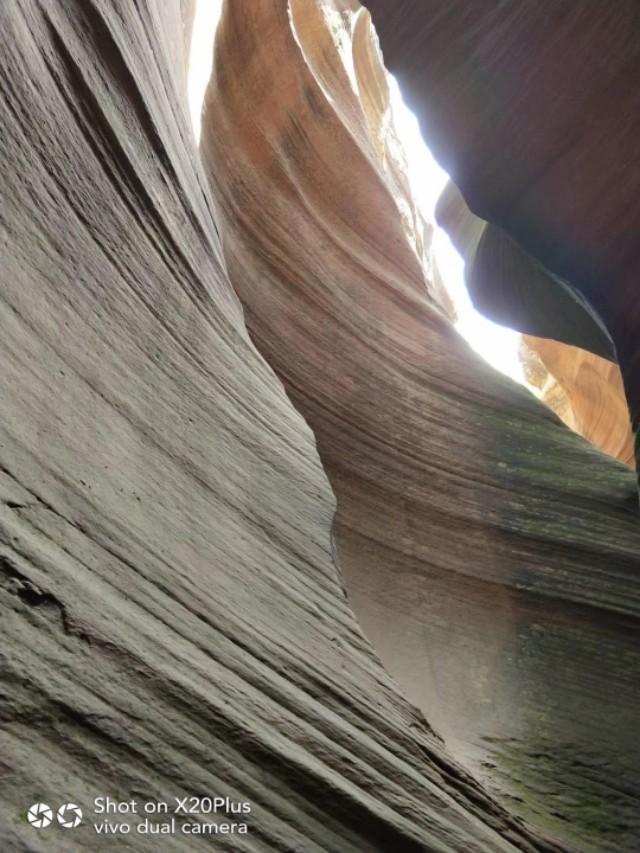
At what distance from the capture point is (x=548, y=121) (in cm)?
445

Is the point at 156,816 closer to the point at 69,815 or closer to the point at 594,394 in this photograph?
the point at 69,815

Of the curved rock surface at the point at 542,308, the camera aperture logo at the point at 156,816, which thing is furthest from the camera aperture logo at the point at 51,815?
the curved rock surface at the point at 542,308

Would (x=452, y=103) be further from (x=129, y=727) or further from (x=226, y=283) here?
(x=129, y=727)

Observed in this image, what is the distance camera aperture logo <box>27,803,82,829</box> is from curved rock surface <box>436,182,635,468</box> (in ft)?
14.5

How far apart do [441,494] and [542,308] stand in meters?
2.64

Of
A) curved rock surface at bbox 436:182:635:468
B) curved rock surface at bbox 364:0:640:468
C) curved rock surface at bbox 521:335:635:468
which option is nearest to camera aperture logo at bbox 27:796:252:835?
curved rock surface at bbox 364:0:640:468

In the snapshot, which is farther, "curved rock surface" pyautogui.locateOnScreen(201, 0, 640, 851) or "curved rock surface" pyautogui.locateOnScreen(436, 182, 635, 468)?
"curved rock surface" pyautogui.locateOnScreen(436, 182, 635, 468)

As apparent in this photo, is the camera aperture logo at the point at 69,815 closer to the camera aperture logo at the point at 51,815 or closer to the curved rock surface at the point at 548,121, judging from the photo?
the camera aperture logo at the point at 51,815

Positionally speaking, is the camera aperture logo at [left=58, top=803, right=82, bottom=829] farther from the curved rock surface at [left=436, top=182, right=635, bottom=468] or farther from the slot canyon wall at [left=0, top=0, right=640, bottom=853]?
the curved rock surface at [left=436, top=182, right=635, bottom=468]

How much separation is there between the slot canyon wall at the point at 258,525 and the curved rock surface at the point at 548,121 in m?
0.72

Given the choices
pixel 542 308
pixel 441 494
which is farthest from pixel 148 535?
pixel 542 308

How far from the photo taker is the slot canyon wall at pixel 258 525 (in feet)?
4.15

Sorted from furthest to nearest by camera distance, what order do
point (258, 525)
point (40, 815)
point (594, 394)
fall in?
point (594, 394) → point (258, 525) → point (40, 815)

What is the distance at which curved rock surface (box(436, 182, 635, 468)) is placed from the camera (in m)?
5.83
